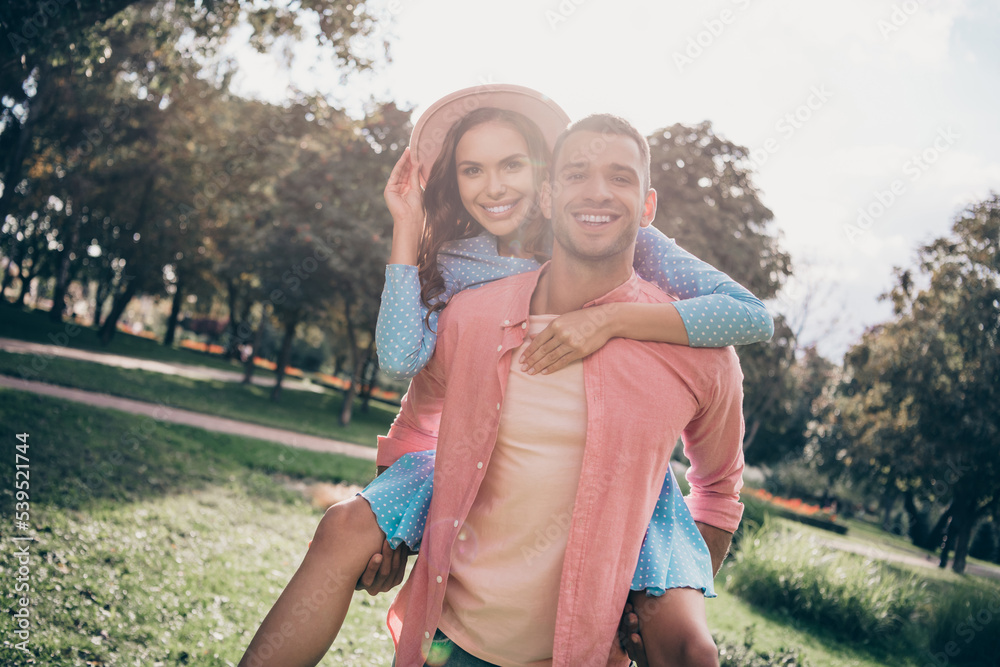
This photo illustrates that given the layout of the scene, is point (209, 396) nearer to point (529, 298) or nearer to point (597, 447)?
point (529, 298)

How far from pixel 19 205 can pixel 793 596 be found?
27.9m

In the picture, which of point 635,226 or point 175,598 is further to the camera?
point 175,598

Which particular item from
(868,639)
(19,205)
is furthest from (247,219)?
(868,639)

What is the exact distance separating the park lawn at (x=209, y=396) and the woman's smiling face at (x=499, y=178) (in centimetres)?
1313

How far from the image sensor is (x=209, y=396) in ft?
60.4

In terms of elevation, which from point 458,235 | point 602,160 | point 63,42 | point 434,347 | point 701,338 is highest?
point 63,42

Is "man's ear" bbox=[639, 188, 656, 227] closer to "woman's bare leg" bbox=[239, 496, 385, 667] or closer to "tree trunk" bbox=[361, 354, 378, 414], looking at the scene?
"woman's bare leg" bbox=[239, 496, 385, 667]

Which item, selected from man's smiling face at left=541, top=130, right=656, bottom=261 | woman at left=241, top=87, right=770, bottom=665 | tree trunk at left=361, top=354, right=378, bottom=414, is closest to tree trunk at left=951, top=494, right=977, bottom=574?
tree trunk at left=361, top=354, right=378, bottom=414

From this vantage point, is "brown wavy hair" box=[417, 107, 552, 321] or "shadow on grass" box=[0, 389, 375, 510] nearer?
"brown wavy hair" box=[417, 107, 552, 321]

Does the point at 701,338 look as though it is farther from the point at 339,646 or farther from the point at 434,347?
the point at 339,646

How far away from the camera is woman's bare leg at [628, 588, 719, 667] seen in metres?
1.74

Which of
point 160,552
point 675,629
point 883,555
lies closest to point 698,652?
point 675,629

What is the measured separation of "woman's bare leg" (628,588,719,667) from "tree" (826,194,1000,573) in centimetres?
1768

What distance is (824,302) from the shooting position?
2442 centimetres
